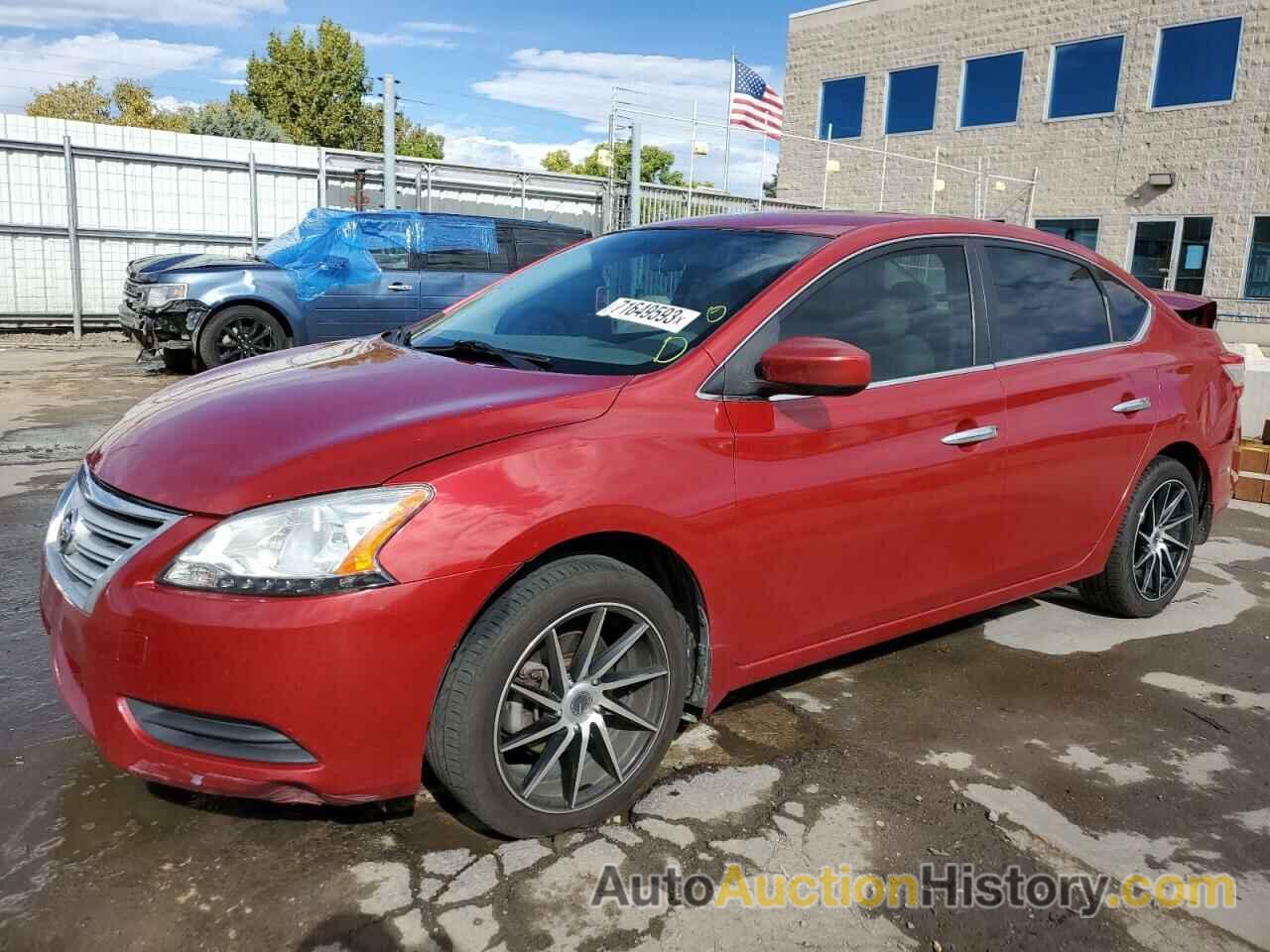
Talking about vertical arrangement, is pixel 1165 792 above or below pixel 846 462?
below

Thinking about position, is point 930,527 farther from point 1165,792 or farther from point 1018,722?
point 1165,792

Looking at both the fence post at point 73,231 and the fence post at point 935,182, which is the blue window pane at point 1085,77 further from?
the fence post at point 73,231

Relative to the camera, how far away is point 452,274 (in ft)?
34.5

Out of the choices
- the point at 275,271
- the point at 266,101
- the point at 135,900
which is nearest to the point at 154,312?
the point at 275,271

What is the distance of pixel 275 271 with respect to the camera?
10164 millimetres

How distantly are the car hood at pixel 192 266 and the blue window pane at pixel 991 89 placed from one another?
15944 millimetres

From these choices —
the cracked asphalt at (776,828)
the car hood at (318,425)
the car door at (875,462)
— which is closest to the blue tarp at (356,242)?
the cracked asphalt at (776,828)

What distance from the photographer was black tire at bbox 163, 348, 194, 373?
10.6 m

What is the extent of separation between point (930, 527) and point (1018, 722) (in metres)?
0.77

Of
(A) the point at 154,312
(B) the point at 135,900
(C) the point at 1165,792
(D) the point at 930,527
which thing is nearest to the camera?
(B) the point at 135,900

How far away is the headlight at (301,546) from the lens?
2174 millimetres

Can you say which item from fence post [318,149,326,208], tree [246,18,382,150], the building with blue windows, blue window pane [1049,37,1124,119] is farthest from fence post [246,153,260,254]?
tree [246,18,382,150]

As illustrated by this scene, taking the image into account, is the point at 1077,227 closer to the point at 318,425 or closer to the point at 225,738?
the point at 318,425

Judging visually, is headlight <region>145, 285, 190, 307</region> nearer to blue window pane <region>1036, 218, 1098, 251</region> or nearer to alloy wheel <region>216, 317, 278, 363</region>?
alloy wheel <region>216, 317, 278, 363</region>
